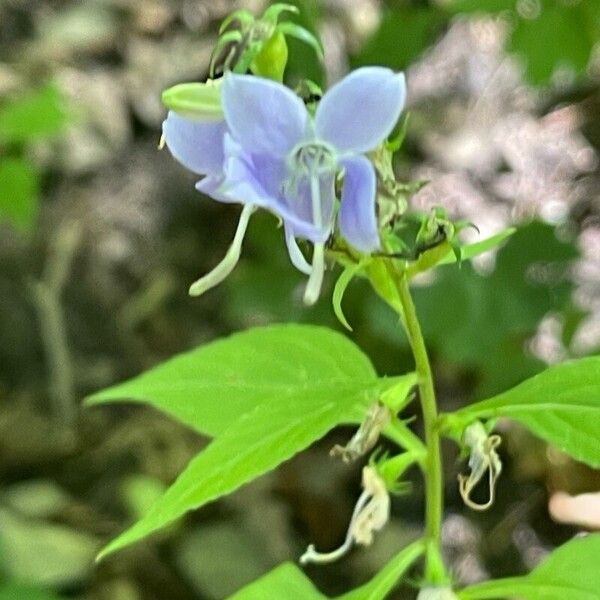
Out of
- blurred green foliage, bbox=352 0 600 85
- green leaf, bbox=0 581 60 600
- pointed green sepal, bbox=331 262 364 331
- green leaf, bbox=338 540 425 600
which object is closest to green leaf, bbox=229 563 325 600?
green leaf, bbox=338 540 425 600

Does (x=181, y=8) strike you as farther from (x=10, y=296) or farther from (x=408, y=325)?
(x=408, y=325)

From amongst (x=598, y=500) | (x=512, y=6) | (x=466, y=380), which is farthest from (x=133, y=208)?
(x=598, y=500)

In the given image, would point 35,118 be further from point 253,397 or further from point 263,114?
point 263,114

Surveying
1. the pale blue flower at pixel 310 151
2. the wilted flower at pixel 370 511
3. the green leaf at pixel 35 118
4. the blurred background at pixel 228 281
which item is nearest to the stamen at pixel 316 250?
the pale blue flower at pixel 310 151

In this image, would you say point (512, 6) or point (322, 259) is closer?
point (322, 259)

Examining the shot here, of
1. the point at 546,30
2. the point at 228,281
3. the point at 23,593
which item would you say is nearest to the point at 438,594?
the point at 23,593

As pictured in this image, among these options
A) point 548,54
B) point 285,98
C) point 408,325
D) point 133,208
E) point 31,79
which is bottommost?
point 133,208

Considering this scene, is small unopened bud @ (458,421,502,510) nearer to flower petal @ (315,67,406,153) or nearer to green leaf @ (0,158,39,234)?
flower petal @ (315,67,406,153)

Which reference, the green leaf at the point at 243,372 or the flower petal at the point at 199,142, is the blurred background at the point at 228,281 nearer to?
the green leaf at the point at 243,372
